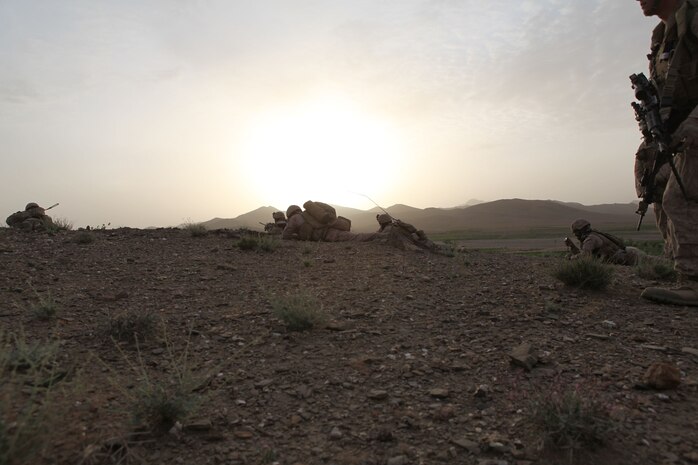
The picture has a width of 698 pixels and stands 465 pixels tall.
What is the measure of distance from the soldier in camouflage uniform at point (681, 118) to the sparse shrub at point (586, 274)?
596mm

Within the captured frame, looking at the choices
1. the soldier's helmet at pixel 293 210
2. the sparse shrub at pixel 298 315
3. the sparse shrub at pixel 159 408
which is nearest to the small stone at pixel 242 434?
the sparse shrub at pixel 159 408

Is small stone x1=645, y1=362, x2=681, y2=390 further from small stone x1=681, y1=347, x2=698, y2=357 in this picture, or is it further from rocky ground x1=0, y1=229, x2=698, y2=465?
small stone x1=681, y1=347, x2=698, y2=357

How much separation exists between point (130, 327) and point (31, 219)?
12105 millimetres

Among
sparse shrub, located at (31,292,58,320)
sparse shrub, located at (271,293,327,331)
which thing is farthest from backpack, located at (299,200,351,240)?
sparse shrub, located at (31,292,58,320)

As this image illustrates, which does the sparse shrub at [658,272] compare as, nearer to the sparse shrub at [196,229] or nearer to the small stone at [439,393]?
the small stone at [439,393]

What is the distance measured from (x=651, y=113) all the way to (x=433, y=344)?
12.6 ft

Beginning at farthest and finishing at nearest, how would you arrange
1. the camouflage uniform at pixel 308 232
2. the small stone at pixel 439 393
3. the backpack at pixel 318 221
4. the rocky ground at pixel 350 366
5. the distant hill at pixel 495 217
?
the distant hill at pixel 495 217, the backpack at pixel 318 221, the camouflage uniform at pixel 308 232, the small stone at pixel 439 393, the rocky ground at pixel 350 366

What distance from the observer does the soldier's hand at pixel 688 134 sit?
4969mm

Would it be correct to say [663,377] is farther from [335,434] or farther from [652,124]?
[652,124]

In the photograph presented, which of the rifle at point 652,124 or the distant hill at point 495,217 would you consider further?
the distant hill at point 495,217

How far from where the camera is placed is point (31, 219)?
14.0 m

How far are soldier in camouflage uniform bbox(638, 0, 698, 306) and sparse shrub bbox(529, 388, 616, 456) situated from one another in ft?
11.7

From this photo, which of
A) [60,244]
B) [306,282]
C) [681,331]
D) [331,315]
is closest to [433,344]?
[331,315]

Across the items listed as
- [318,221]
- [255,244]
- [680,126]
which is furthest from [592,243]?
[255,244]
